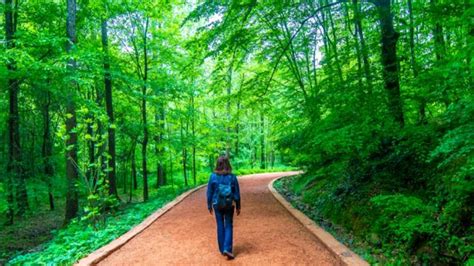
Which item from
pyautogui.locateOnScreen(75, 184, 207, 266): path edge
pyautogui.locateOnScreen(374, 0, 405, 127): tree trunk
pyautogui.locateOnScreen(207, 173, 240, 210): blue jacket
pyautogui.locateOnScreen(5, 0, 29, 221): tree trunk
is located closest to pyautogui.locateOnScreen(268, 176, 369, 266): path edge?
pyautogui.locateOnScreen(207, 173, 240, 210): blue jacket

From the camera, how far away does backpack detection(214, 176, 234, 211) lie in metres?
5.02

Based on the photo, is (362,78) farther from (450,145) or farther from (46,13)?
(46,13)

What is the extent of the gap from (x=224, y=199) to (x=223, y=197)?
0.03 meters

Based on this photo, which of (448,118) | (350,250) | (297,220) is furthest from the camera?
(297,220)

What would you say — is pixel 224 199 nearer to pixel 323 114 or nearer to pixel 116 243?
pixel 116 243

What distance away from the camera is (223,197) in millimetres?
5043

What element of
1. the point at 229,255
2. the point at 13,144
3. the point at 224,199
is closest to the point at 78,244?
the point at 229,255

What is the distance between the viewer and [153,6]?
12633 millimetres

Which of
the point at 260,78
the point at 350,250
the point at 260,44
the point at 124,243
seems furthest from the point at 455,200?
the point at 260,44

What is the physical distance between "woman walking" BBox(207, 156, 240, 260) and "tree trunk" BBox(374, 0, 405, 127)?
10.4ft

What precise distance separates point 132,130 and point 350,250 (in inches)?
446

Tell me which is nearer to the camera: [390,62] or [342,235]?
[342,235]

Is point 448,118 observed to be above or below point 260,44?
below

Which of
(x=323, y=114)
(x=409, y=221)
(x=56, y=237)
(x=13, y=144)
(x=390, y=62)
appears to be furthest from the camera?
(x=13, y=144)
